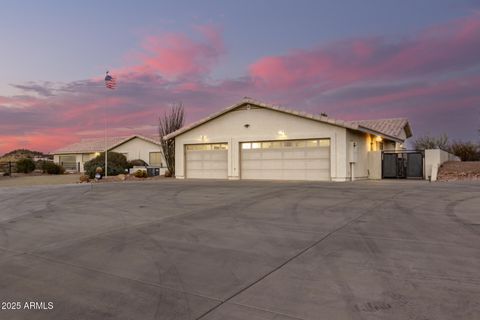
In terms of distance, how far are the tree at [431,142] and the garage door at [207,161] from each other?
94.6 ft

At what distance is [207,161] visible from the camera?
24469mm

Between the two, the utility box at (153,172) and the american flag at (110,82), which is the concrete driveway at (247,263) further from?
the utility box at (153,172)

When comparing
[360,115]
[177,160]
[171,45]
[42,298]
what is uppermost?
[171,45]

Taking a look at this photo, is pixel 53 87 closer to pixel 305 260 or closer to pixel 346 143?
pixel 346 143

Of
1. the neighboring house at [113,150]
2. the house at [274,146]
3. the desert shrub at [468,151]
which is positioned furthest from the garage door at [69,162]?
the desert shrub at [468,151]

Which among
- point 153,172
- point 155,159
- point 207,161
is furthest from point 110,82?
point 155,159

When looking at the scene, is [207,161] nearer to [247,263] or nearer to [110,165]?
[110,165]

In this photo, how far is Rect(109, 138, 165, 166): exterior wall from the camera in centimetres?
3752

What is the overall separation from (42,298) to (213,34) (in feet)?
64.5

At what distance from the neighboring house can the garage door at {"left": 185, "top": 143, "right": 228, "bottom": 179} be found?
10.3 m

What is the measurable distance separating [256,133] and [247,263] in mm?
18061

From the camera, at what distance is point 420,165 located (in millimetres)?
21906

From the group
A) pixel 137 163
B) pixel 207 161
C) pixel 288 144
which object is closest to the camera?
pixel 288 144

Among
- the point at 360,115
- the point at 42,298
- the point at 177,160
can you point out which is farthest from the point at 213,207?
the point at 360,115
